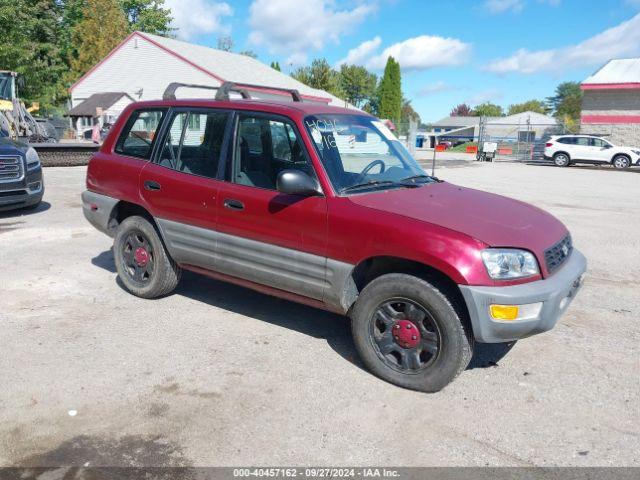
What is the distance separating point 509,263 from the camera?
347 centimetres

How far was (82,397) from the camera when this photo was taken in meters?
A: 3.57

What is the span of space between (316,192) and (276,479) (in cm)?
192

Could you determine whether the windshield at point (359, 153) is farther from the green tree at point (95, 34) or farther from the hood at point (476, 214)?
the green tree at point (95, 34)

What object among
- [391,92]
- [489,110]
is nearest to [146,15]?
[391,92]

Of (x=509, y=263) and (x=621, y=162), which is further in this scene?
(x=621, y=162)

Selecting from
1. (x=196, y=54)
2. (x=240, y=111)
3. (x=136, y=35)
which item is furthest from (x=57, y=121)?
(x=240, y=111)

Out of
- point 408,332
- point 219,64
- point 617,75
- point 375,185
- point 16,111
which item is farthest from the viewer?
point 219,64

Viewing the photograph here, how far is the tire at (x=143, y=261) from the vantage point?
16.9 ft

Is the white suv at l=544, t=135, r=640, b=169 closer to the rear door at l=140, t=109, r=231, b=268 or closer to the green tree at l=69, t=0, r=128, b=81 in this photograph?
the rear door at l=140, t=109, r=231, b=268

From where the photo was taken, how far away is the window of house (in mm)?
4691

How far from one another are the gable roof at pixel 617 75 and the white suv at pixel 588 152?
6627 mm

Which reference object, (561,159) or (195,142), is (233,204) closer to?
(195,142)

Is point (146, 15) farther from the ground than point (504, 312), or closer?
farther from the ground

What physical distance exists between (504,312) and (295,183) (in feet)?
5.19
